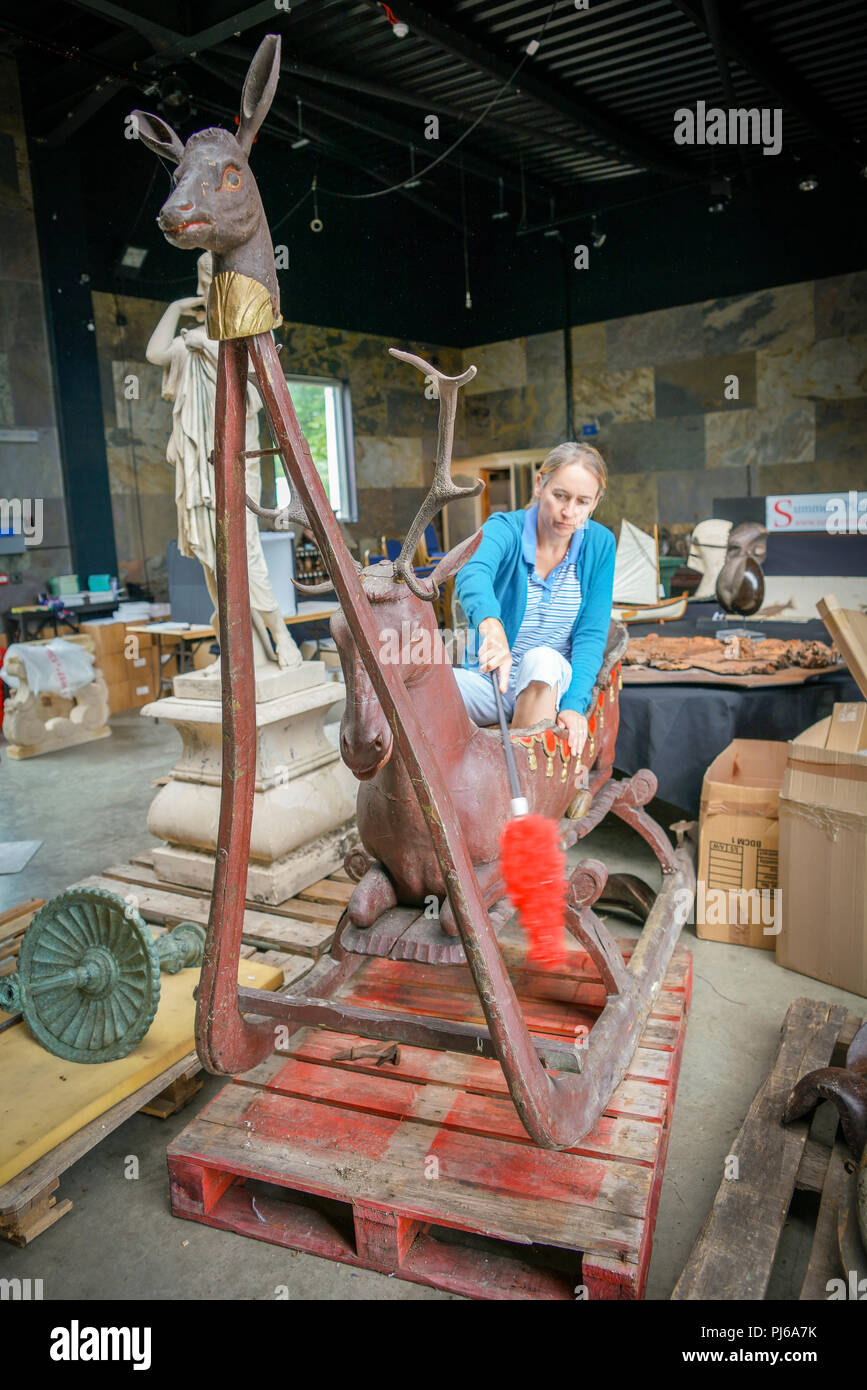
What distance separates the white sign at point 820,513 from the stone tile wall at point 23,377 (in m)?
6.26

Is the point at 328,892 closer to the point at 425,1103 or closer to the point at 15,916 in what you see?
the point at 15,916

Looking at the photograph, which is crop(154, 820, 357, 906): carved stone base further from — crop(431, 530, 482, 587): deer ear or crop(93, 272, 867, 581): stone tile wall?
crop(93, 272, 867, 581): stone tile wall

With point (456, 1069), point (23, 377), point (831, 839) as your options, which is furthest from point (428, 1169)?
point (23, 377)

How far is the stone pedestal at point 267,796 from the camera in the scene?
3805mm

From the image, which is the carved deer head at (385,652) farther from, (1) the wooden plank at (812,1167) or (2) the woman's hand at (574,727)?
(1) the wooden plank at (812,1167)

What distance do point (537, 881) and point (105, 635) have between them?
672 cm

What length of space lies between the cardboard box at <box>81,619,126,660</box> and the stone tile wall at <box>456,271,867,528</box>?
6.25 m

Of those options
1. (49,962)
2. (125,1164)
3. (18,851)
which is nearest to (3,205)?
(18,851)

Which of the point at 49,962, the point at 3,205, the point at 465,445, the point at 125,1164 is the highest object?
the point at 3,205

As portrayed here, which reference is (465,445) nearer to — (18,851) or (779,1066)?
(18,851)

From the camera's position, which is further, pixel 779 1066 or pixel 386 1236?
pixel 779 1066

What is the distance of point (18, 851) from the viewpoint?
463 centimetres

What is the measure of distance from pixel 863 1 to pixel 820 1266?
811 cm

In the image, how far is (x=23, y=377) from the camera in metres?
8.12
